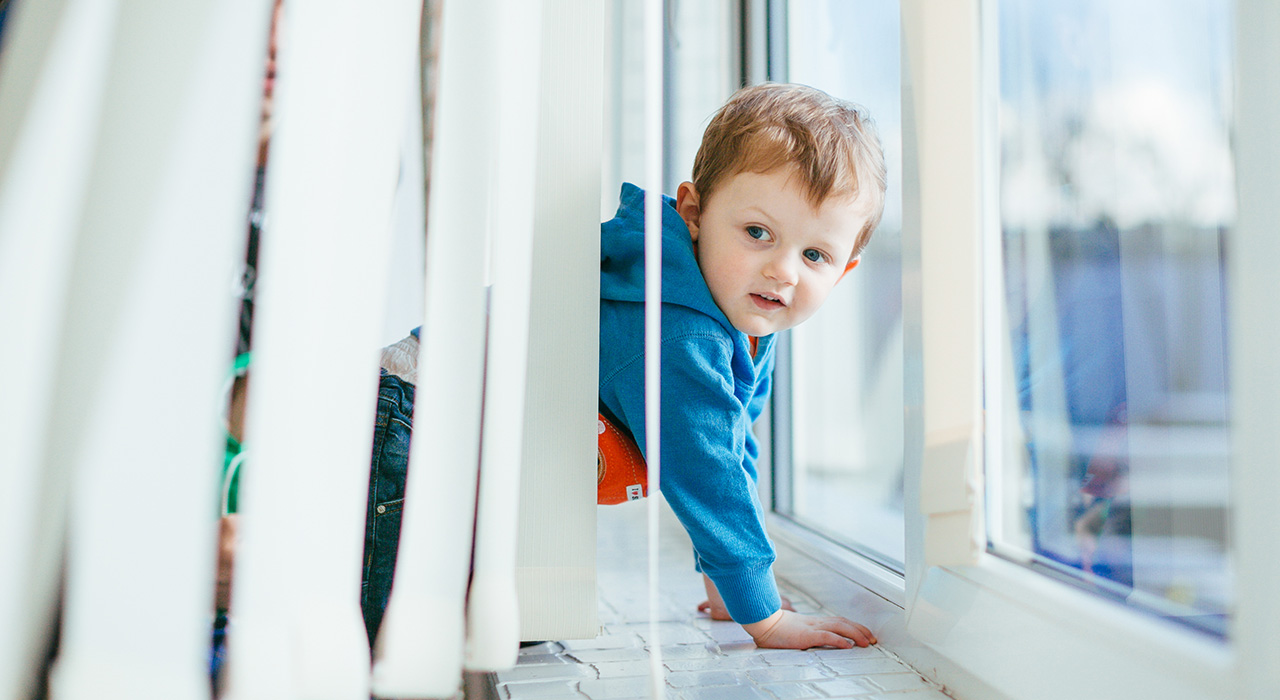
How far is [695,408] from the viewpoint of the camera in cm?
78

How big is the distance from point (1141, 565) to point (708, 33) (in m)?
1.26

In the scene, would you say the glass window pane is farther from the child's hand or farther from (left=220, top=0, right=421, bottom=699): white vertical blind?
(left=220, top=0, right=421, bottom=699): white vertical blind

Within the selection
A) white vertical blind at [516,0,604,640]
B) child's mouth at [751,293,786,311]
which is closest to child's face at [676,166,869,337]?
child's mouth at [751,293,786,311]

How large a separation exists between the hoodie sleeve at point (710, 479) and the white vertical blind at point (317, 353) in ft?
1.16

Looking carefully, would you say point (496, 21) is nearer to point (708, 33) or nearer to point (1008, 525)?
point (1008, 525)

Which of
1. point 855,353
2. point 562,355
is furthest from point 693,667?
point 855,353

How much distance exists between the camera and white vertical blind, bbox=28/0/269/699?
1.34 ft

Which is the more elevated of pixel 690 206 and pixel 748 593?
pixel 690 206

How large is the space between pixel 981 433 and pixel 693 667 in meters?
0.35

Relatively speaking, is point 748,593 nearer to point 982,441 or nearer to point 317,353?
point 982,441

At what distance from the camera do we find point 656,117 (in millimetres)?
511

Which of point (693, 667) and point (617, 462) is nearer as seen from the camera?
point (693, 667)

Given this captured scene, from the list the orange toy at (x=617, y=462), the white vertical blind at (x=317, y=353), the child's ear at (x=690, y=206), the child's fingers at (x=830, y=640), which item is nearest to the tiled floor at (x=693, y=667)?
the child's fingers at (x=830, y=640)

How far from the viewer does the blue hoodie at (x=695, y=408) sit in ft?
2.54
